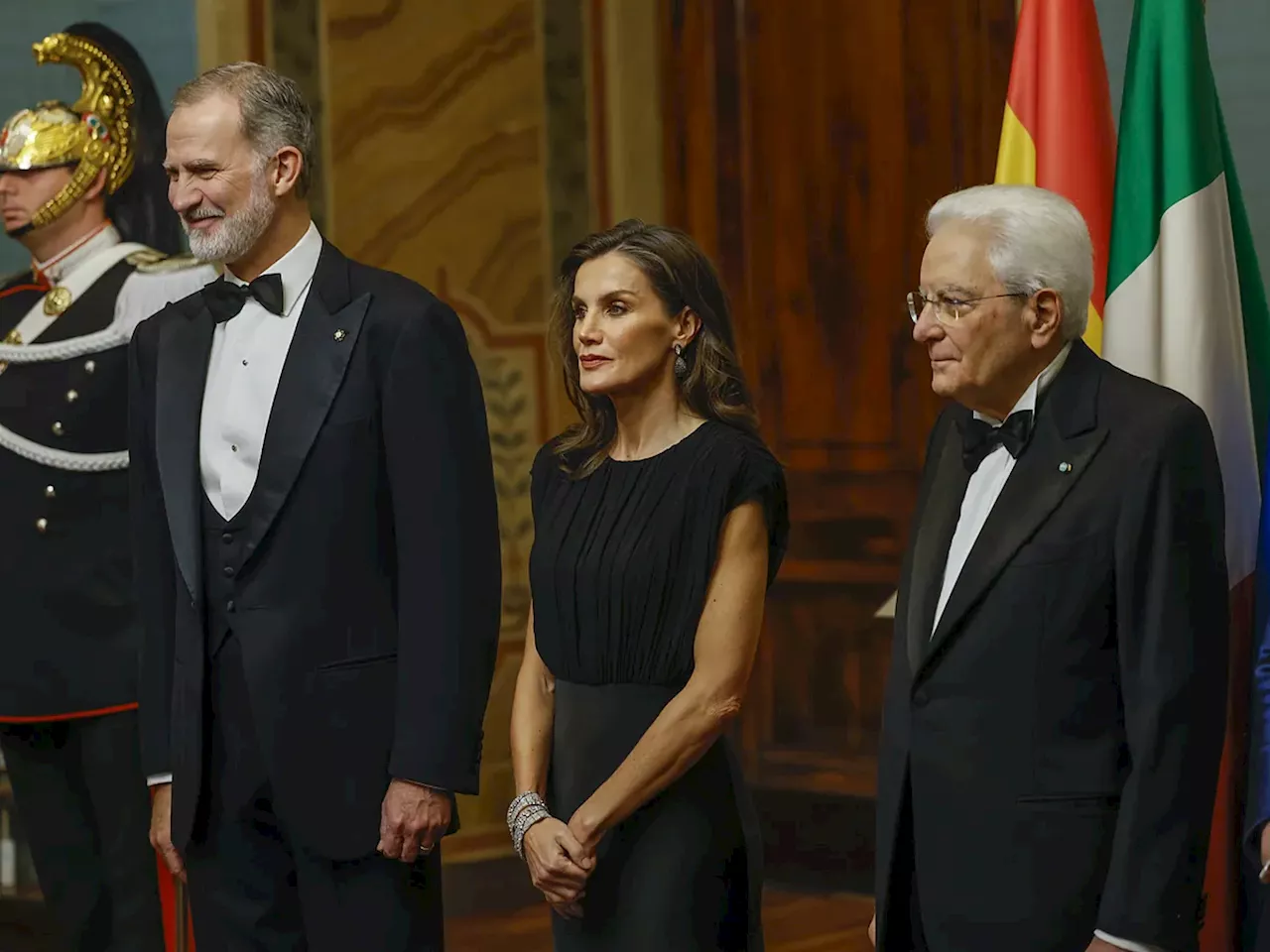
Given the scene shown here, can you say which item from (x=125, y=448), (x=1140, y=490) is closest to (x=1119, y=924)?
(x=1140, y=490)

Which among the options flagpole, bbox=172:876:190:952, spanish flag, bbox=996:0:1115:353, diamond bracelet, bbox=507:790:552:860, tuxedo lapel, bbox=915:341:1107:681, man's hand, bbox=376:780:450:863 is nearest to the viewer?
tuxedo lapel, bbox=915:341:1107:681

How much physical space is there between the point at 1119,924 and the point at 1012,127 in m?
1.46

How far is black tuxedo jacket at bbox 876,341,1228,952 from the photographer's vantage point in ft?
6.40

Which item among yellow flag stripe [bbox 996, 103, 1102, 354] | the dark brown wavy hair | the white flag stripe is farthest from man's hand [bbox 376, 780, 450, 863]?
yellow flag stripe [bbox 996, 103, 1102, 354]

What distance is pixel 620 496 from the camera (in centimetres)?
247

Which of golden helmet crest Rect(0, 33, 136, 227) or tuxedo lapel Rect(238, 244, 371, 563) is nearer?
tuxedo lapel Rect(238, 244, 371, 563)

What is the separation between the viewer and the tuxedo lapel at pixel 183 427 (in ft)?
7.82

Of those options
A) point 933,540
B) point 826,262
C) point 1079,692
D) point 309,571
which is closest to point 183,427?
point 309,571

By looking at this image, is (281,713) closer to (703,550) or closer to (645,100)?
(703,550)

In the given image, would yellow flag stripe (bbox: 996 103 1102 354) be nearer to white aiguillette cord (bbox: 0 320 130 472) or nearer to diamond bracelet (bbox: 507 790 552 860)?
diamond bracelet (bbox: 507 790 552 860)

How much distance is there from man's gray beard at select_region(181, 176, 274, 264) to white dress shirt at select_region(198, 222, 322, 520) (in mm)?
62

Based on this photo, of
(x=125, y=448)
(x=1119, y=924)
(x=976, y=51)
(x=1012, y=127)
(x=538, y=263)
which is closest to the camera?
(x=1119, y=924)

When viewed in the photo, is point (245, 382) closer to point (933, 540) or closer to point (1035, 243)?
point (933, 540)

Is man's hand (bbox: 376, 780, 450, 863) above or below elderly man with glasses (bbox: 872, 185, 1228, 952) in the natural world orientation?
below
